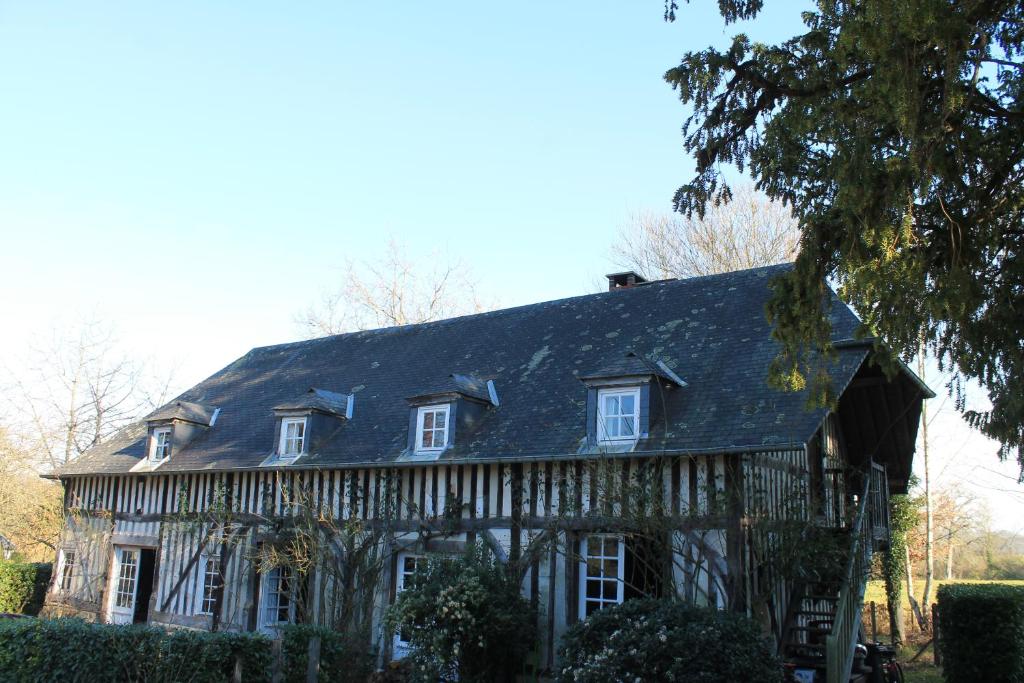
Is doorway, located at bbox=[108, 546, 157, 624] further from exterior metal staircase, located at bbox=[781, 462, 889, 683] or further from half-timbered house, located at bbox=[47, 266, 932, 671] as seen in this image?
exterior metal staircase, located at bbox=[781, 462, 889, 683]

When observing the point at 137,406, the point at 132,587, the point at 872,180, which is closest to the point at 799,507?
the point at 872,180

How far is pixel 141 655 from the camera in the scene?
28.4 ft

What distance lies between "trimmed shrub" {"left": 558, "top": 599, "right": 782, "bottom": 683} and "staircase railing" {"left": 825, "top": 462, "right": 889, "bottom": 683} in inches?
24.7

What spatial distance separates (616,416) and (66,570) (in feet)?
41.2

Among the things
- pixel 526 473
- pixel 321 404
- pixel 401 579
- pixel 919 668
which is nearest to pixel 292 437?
pixel 321 404

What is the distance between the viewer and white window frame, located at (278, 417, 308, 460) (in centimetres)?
1422

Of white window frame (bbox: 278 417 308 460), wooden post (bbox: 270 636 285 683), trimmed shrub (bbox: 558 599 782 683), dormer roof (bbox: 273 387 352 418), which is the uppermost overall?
dormer roof (bbox: 273 387 352 418)

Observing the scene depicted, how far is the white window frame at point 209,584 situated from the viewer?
14.7 metres

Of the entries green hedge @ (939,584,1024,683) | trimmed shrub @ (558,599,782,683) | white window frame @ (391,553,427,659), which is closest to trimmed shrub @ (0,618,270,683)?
trimmed shrub @ (558,599,782,683)

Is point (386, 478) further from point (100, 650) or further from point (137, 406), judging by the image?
point (137, 406)

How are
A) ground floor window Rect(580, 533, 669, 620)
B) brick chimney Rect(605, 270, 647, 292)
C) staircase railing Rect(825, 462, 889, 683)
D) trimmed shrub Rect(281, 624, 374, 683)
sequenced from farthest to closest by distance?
1. brick chimney Rect(605, 270, 647, 292)
2. ground floor window Rect(580, 533, 669, 620)
3. trimmed shrub Rect(281, 624, 374, 683)
4. staircase railing Rect(825, 462, 889, 683)

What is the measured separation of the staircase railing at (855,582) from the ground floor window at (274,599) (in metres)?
8.68

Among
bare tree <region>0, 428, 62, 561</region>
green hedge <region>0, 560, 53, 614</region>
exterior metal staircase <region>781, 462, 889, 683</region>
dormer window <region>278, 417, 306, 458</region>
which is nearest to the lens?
exterior metal staircase <region>781, 462, 889, 683</region>

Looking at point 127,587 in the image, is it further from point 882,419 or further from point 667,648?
point 882,419
